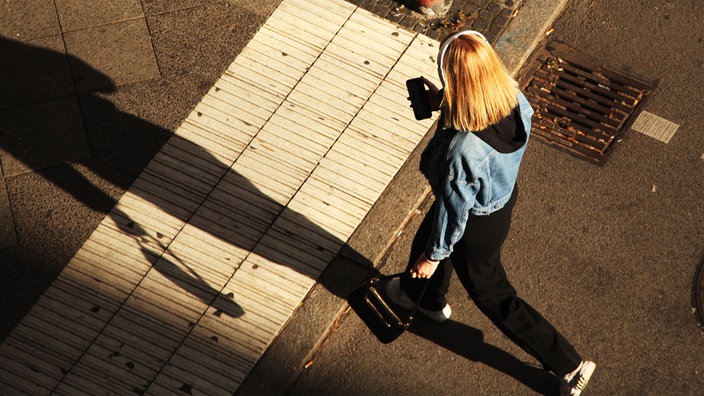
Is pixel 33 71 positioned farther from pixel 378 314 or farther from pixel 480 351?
pixel 480 351

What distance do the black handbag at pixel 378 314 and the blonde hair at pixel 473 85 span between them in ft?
4.62

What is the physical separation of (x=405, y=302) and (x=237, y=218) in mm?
1294

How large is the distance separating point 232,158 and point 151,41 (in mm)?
1292

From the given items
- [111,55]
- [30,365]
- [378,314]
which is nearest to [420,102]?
[378,314]

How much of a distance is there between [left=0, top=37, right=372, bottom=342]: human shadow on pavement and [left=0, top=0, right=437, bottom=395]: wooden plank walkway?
15 millimetres

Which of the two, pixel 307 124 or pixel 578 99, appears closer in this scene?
pixel 307 124

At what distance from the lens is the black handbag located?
15.5 feet

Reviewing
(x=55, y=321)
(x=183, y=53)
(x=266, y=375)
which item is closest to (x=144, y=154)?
(x=183, y=53)

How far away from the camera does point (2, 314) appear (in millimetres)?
5125

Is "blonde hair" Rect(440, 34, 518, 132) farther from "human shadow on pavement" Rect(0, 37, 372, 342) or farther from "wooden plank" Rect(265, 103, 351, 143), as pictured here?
"wooden plank" Rect(265, 103, 351, 143)

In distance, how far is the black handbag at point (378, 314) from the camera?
4711 mm

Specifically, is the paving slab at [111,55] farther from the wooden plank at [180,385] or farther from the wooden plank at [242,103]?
the wooden plank at [180,385]

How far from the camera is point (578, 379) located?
15.5 ft

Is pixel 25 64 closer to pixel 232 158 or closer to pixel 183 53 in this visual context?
pixel 183 53
